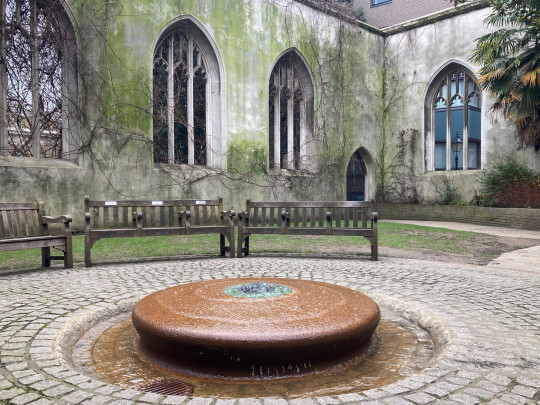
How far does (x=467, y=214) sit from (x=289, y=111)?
7.30 meters

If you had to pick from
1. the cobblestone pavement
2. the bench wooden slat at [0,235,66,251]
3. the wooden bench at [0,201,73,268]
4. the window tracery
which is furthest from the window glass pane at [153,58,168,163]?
the bench wooden slat at [0,235,66,251]

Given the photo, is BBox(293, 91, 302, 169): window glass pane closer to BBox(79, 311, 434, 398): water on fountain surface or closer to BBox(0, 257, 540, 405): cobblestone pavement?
BBox(0, 257, 540, 405): cobblestone pavement

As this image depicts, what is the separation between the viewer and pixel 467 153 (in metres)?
16.9

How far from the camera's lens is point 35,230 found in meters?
6.38

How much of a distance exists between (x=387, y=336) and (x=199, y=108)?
11.2m

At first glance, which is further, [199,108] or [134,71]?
[199,108]

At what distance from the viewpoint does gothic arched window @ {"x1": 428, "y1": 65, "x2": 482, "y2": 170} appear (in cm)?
1681

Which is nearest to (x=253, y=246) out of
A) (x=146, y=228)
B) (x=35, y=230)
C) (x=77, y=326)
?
(x=146, y=228)

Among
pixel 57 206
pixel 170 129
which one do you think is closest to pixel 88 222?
pixel 57 206

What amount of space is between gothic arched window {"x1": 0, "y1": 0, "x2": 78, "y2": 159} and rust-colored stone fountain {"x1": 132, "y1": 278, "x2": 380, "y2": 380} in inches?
321

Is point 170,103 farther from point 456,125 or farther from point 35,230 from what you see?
point 456,125

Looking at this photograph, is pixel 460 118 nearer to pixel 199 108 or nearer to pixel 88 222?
pixel 199 108

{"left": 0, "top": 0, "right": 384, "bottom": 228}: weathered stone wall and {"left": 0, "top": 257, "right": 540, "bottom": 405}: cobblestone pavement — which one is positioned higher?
{"left": 0, "top": 0, "right": 384, "bottom": 228}: weathered stone wall

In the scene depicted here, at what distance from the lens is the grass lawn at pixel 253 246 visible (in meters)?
7.23
